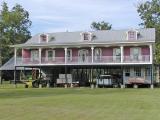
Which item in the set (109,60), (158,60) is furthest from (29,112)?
(158,60)

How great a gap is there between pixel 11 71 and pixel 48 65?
25.6 m

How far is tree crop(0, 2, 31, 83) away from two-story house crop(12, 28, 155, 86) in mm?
21813

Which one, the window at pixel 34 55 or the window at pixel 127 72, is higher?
the window at pixel 34 55

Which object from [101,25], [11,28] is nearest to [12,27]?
[11,28]

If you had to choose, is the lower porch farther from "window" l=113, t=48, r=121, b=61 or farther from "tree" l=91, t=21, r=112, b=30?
"tree" l=91, t=21, r=112, b=30

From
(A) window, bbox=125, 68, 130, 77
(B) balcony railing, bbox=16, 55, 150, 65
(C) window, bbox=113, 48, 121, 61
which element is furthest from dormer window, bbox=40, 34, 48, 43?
(A) window, bbox=125, 68, 130, 77

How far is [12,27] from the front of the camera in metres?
88.4

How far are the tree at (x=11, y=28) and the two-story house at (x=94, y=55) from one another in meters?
21.8

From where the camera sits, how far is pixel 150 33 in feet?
191

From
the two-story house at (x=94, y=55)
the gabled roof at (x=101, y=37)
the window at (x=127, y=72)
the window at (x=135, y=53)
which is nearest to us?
the window at (x=135, y=53)

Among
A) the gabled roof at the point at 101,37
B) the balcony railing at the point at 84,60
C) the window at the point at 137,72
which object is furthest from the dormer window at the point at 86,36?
the window at the point at 137,72

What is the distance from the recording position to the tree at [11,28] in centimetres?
8519

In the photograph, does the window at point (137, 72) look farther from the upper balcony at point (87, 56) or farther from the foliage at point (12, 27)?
the foliage at point (12, 27)

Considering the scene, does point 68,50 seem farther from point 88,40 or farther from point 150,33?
point 150,33
